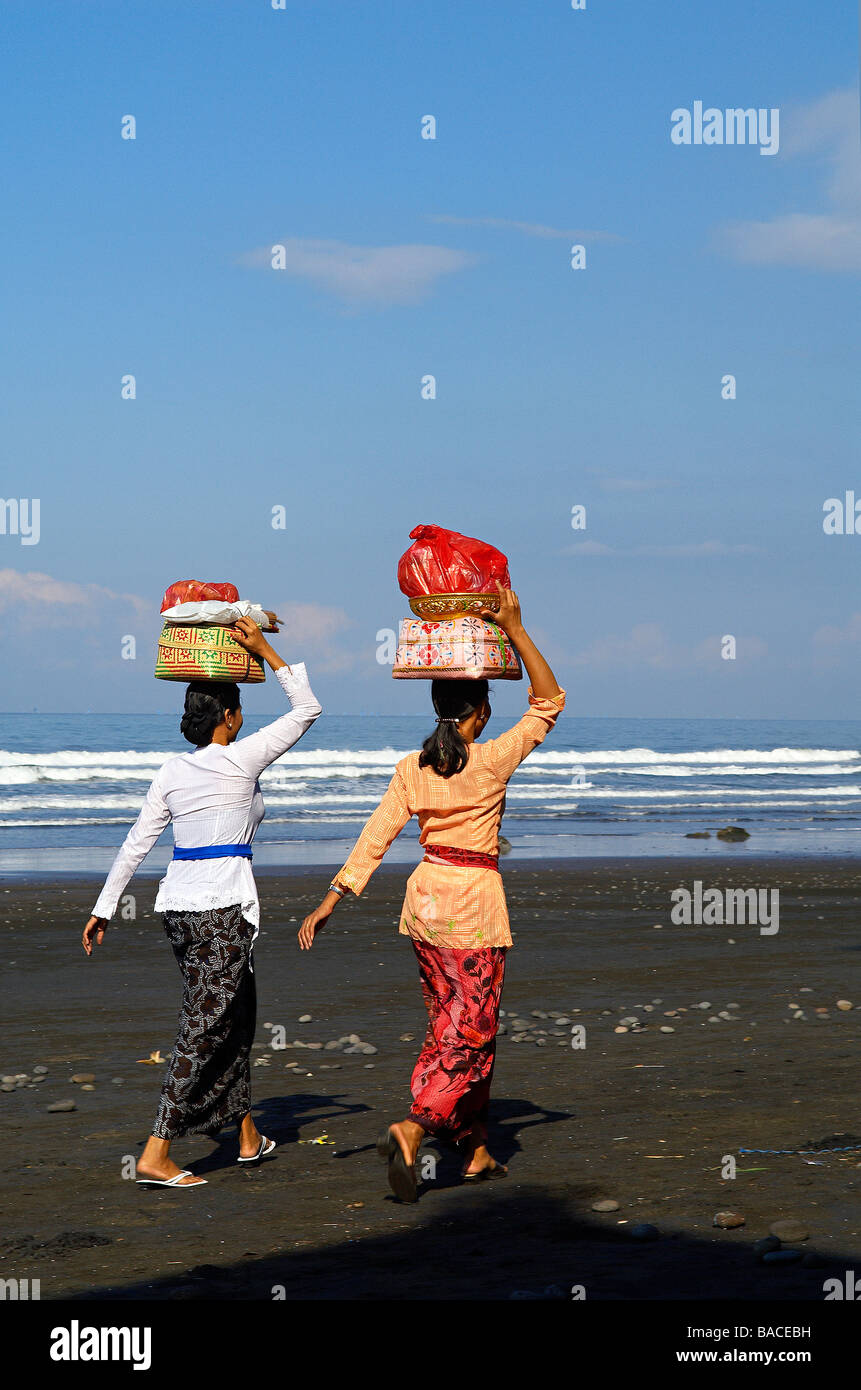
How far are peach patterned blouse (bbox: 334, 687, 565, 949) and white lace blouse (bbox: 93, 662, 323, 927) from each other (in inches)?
24.1

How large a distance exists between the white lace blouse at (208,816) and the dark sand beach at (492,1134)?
1.32 meters

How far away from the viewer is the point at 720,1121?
7082 millimetres

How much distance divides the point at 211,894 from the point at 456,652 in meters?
1.66

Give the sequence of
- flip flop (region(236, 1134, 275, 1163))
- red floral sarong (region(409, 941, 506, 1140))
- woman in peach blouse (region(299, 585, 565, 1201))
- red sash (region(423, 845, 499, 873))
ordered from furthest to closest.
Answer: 1. flip flop (region(236, 1134, 275, 1163))
2. red sash (region(423, 845, 499, 873))
3. woman in peach blouse (region(299, 585, 565, 1201))
4. red floral sarong (region(409, 941, 506, 1140))

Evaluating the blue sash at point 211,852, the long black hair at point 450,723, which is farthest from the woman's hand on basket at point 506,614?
the blue sash at point 211,852

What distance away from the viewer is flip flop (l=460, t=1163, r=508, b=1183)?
6.24 metres

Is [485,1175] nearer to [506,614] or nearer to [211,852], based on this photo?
[211,852]

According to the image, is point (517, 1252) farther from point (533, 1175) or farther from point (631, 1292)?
point (533, 1175)

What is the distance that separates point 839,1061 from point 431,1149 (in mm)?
2917

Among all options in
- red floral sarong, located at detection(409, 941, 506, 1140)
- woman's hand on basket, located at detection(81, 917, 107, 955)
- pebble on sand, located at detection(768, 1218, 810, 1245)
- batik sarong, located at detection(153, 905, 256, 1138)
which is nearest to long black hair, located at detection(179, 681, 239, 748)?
batik sarong, located at detection(153, 905, 256, 1138)

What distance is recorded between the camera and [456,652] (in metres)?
6.07

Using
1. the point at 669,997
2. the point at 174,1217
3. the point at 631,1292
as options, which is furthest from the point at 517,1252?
the point at 669,997

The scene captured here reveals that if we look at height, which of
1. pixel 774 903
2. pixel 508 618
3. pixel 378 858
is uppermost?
pixel 508 618

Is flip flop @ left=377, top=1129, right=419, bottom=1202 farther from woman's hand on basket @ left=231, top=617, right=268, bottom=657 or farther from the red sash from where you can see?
woman's hand on basket @ left=231, top=617, right=268, bottom=657
